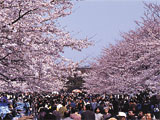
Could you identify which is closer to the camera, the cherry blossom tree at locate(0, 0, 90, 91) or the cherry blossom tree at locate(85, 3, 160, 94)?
the cherry blossom tree at locate(0, 0, 90, 91)

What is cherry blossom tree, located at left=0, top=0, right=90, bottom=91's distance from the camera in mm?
9156

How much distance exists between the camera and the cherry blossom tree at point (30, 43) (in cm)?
916

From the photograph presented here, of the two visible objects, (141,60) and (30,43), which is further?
(141,60)

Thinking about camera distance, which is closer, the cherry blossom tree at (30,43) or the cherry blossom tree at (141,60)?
the cherry blossom tree at (30,43)

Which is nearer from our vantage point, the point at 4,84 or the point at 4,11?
the point at 4,11

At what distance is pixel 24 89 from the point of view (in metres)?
10.3

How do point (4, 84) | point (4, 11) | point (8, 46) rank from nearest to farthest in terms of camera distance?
point (8, 46), point (4, 11), point (4, 84)

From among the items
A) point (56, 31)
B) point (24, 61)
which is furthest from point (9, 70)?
point (56, 31)

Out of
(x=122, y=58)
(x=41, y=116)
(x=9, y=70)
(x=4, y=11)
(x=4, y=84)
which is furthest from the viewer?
(x=122, y=58)

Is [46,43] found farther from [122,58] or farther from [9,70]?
[122,58]

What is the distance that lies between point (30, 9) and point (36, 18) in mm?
899

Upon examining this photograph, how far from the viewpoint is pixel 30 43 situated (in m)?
9.49

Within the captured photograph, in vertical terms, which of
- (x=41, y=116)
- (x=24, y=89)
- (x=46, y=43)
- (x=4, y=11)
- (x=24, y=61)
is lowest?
(x=41, y=116)

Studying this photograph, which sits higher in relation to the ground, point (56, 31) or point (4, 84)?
point (56, 31)
